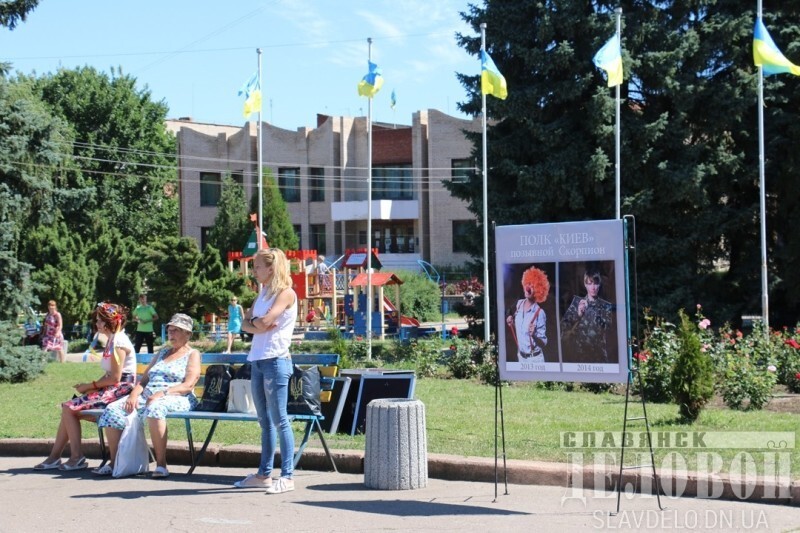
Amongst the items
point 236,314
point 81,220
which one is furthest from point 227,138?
point 236,314

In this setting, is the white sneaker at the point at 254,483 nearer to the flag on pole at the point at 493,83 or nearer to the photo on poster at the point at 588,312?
the photo on poster at the point at 588,312

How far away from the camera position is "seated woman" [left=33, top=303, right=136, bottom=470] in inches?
416

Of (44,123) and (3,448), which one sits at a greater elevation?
(44,123)

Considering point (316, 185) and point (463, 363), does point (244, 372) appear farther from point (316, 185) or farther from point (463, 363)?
point (316, 185)

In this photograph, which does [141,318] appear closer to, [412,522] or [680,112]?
[680,112]

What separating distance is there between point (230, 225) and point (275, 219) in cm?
265

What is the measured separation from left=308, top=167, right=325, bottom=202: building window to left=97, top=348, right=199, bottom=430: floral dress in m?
56.7

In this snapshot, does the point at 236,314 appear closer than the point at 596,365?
No

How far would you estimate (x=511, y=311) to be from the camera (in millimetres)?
8719

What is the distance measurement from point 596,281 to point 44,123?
56.6 ft

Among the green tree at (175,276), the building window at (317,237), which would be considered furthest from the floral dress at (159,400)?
the building window at (317,237)

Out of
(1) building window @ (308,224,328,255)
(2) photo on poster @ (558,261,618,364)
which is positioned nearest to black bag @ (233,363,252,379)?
(2) photo on poster @ (558,261,618,364)

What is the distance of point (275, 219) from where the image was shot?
60.0 m

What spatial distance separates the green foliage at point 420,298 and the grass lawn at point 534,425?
1333 inches
